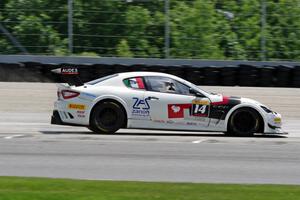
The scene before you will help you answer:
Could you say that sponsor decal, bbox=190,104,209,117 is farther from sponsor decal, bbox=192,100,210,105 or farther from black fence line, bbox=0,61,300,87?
black fence line, bbox=0,61,300,87

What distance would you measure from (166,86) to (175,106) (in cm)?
44

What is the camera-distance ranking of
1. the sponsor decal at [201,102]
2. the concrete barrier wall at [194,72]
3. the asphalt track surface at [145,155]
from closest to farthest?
the asphalt track surface at [145,155], the sponsor decal at [201,102], the concrete barrier wall at [194,72]

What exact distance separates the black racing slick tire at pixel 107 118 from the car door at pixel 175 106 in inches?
22.9

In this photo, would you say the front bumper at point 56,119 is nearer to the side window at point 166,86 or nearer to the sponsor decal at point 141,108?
the sponsor decal at point 141,108

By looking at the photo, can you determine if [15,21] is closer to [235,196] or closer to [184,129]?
[184,129]

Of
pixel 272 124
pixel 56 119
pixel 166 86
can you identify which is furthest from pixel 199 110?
pixel 56 119

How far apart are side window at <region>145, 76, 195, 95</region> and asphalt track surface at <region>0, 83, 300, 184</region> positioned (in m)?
0.87

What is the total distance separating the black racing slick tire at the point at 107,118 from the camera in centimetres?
1463

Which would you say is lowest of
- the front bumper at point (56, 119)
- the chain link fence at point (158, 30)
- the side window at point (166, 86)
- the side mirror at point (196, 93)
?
the front bumper at point (56, 119)

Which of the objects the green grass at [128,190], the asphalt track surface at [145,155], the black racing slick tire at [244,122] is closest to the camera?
the green grass at [128,190]

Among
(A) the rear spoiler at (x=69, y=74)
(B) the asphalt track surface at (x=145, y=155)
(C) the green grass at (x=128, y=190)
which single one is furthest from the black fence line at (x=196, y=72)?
(C) the green grass at (x=128, y=190)

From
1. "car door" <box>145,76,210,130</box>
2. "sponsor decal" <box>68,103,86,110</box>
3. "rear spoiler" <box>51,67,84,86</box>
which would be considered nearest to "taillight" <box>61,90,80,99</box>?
"sponsor decal" <box>68,103,86,110</box>

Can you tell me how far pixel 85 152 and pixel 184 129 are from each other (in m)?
Result: 3.24

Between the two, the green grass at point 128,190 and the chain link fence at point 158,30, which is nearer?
the green grass at point 128,190
